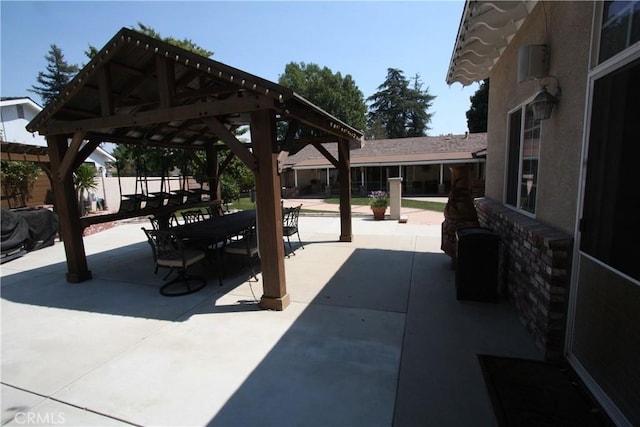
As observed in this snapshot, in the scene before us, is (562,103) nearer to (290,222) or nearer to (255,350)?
(255,350)

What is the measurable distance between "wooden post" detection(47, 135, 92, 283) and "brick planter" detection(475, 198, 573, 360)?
7025 millimetres

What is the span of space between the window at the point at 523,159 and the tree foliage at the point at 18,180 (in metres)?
17.5

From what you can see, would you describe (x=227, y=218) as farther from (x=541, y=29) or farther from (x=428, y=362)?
(x=541, y=29)

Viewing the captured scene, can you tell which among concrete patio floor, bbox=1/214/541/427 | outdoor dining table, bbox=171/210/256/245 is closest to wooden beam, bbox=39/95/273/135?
outdoor dining table, bbox=171/210/256/245

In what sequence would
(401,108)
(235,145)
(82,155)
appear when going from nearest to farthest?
1. (235,145)
2. (82,155)
3. (401,108)

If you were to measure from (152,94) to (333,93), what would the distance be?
3362 centimetres

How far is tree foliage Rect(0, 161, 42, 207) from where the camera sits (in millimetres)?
13382

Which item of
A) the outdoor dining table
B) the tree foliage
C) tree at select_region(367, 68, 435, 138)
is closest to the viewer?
the outdoor dining table

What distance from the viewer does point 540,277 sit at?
3184 millimetres

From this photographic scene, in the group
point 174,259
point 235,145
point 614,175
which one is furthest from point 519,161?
point 174,259

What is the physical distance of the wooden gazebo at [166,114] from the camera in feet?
13.7

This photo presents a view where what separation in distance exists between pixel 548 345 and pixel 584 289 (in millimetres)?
692

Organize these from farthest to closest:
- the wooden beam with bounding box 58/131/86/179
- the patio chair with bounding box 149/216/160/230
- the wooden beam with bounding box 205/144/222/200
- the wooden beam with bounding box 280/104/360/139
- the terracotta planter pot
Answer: the terracotta planter pot < the wooden beam with bounding box 205/144/222/200 < the patio chair with bounding box 149/216/160/230 < the wooden beam with bounding box 58/131/86/179 < the wooden beam with bounding box 280/104/360/139

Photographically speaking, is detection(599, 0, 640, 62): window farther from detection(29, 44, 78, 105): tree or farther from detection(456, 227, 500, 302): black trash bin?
detection(29, 44, 78, 105): tree
